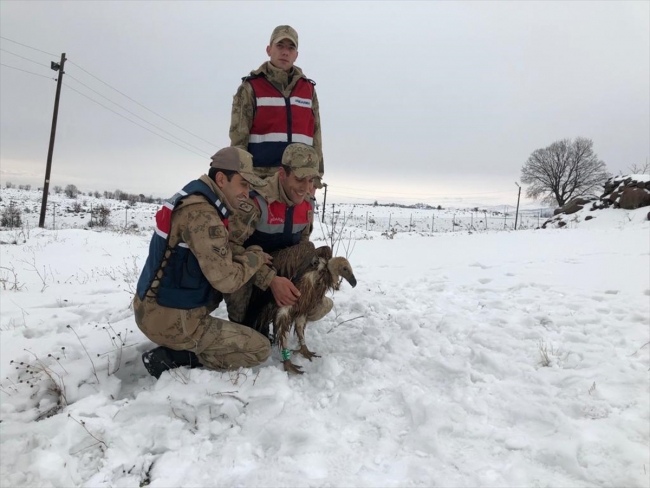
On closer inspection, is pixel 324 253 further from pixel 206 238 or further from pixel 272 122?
pixel 272 122

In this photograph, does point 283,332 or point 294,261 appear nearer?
point 283,332

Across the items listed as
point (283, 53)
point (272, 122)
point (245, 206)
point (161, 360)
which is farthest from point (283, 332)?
point (283, 53)

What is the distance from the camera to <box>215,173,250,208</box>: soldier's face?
8.75 feet

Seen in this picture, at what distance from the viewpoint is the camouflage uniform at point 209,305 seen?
249cm

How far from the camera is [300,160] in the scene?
290cm

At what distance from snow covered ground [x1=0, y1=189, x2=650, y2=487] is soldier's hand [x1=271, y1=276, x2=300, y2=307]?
56 cm

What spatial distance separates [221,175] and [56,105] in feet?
68.5

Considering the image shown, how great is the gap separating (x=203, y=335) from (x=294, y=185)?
1356mm

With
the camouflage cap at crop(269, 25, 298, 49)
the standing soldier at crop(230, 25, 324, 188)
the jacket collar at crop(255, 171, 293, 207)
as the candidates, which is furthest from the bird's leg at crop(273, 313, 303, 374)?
the camouflage cap at crop(269, 25, 298, 49)

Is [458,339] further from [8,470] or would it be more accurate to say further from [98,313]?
[98,313]

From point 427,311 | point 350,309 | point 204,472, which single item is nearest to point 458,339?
point 427,311

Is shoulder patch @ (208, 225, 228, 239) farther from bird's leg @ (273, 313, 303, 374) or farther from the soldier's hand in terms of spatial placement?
bird's leg @ (273, 313, 303, 374)

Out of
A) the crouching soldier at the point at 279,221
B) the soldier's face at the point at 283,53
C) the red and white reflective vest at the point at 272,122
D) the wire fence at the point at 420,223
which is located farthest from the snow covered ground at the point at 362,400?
the wire fence at the point at 420,223

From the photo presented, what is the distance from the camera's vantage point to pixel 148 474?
1950 mm
